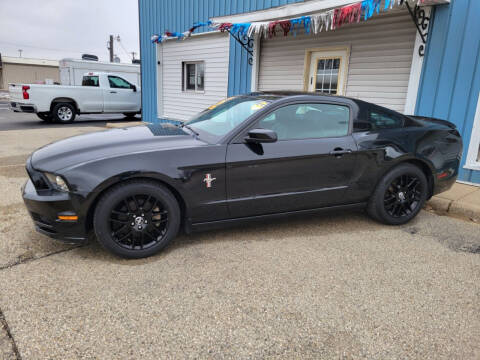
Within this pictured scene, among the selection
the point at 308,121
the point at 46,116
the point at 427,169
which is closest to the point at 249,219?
the point at 308,121

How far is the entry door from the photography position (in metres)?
7.14

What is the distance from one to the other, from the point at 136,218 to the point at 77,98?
41.6 ft

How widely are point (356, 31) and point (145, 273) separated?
612 cm

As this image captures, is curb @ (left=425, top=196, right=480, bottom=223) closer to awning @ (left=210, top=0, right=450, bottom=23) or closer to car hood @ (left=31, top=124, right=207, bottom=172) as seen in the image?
car hood @ (left=31, top=124, right=207, bottom=172)

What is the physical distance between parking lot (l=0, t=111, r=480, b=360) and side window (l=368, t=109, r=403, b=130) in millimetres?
1181

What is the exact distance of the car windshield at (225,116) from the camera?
3.46 m

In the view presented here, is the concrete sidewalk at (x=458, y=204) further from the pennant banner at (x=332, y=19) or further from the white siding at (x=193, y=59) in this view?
the white siding at (x=193, y=59)

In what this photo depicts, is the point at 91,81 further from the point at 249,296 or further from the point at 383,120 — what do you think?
the point at 249,296

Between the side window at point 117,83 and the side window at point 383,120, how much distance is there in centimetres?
1303

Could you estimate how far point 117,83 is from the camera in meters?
14.8

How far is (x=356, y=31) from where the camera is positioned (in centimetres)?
678

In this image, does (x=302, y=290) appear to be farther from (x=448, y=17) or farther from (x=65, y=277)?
(x=448, y=17)

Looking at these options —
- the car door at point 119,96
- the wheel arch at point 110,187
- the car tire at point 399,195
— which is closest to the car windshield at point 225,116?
the wheel arch at point 110,187

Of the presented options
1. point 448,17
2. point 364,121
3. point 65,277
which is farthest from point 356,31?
point 65,277
